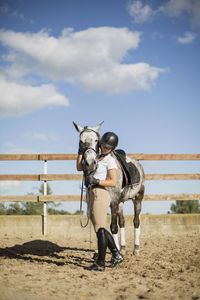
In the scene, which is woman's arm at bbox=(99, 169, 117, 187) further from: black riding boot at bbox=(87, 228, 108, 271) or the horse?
black riding boot at bbox=(87, 228, 108, 271)

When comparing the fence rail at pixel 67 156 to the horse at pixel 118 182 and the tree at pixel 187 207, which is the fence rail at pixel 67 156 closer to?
the horse at pixel 118 182

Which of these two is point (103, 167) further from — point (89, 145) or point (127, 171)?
point (127, 171)

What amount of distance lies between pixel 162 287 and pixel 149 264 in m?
1.33

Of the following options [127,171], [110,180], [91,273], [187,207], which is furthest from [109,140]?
[187,207]

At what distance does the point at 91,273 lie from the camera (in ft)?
12.6

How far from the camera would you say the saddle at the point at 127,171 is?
5094 mm

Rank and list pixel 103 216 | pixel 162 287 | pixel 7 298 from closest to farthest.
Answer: pixel 7 298 < pixel 162 287 < pixel 103 216

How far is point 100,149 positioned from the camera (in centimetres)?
428

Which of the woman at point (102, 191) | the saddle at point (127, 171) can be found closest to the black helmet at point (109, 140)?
the woman at point (102, 191)

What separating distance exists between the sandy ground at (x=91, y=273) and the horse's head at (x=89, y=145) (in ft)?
4.58

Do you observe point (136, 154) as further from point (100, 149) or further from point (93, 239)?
point (100, 149)

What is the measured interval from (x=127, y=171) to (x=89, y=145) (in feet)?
4.55

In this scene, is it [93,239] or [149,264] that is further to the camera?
[93,239]

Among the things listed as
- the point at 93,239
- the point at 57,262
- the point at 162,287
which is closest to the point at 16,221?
the point at 93,239
